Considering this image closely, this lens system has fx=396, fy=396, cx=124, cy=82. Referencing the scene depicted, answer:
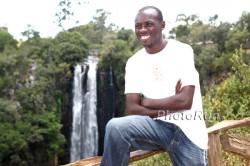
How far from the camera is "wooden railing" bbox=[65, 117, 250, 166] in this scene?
170cm

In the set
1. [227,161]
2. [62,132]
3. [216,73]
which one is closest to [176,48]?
[227,161]

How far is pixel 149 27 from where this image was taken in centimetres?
181

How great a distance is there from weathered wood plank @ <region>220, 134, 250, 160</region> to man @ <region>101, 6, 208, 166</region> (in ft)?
1.53

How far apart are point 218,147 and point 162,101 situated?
499mm

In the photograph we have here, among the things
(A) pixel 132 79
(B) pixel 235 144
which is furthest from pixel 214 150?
(A) pixel 132 79

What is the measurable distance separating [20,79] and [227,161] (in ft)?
58.9

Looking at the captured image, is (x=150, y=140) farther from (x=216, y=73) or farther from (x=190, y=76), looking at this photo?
(x=216, y=73)

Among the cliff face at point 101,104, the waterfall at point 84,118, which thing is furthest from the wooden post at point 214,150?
the cliff face at point 101,104

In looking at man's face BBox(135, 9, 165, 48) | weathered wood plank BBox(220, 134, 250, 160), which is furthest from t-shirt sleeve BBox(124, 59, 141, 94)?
weathered wood plank BBox(220, 134, 250, 160)

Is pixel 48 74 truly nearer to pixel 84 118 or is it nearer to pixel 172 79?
pixel 84 118

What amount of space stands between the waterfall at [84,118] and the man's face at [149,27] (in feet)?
63.5

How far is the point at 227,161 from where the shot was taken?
320cm

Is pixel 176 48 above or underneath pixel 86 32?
underneath

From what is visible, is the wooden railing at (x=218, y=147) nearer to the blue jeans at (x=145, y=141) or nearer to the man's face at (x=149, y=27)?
the blue jeans at (x=145, y=141)
